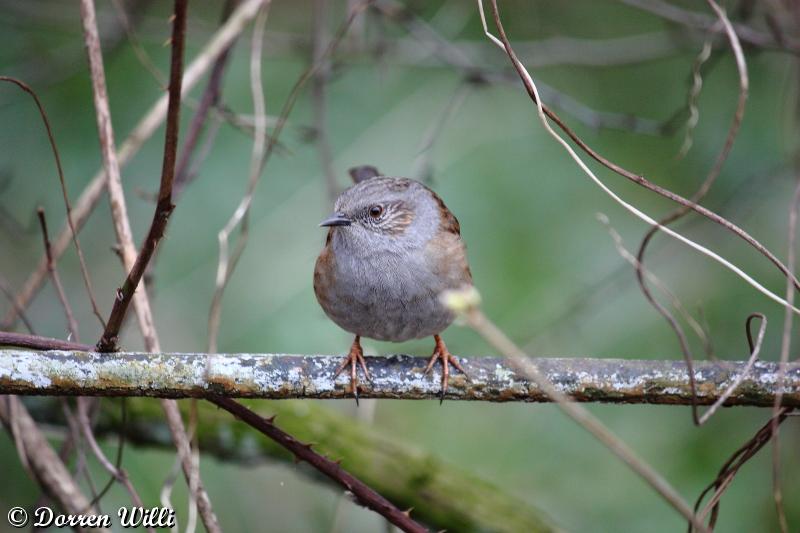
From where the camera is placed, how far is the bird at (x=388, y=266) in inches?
142

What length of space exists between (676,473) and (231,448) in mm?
2275

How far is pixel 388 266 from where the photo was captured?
3.69m

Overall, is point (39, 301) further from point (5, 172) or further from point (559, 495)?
point (559, 495)

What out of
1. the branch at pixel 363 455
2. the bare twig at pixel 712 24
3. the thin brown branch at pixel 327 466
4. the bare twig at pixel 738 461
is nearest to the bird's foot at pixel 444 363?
the thin brown branch at pixel 327 466

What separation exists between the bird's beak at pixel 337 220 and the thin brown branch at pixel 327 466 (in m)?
1.10

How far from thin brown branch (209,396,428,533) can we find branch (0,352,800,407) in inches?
3.4

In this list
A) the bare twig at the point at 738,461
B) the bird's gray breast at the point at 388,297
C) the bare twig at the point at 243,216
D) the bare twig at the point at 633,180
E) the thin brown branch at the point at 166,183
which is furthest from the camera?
the bird's gray breast at the point at 388,297

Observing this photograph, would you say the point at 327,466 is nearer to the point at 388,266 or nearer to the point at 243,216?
the point at 388,266

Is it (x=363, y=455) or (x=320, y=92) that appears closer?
(x=363, y=455)

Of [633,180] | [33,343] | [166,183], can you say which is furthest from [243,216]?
[633,180]

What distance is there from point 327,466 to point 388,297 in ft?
2.74

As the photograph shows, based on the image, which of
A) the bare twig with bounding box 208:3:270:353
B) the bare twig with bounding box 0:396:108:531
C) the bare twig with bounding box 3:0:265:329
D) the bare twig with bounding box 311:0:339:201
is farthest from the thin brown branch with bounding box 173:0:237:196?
the bare twig with bounding box 0:396:108:531

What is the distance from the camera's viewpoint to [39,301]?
526cm

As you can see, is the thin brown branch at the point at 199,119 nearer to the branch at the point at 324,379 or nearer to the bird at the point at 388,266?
the bird at the point at 388,266
